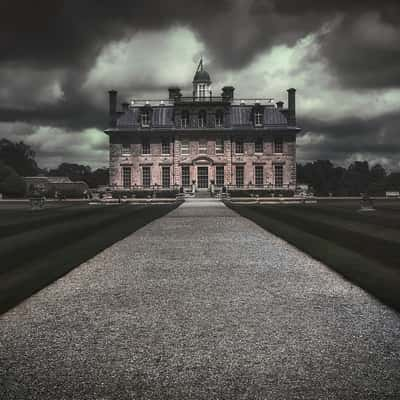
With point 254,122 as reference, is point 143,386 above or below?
below

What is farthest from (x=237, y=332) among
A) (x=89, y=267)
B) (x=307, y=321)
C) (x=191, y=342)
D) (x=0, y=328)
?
(x=89, y=267)

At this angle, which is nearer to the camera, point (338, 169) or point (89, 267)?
point (89, 267)

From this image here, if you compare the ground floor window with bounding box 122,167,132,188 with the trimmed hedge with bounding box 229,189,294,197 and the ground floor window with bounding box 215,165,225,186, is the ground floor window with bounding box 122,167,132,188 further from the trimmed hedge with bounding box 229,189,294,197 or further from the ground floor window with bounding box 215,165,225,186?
the trimmed hedge with bounding box 229,189,294,197

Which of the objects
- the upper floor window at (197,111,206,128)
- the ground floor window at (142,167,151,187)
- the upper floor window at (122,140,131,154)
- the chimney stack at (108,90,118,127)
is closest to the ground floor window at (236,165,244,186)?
the upper floor window at (197,111,206,128)

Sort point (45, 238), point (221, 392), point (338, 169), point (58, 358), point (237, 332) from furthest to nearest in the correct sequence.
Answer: point (338, 169) < point (45, 238) < point (237, 332) < point (58, 358) < point (221, 392)

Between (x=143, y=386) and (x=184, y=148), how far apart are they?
44645 mm

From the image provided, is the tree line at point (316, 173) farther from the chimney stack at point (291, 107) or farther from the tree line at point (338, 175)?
the chimney stack at point (291, 107)

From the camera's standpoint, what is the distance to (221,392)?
324 centimetres

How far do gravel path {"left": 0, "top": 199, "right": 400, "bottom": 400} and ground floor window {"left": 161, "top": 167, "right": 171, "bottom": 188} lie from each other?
3977cm

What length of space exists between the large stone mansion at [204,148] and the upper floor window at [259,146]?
0.37ft

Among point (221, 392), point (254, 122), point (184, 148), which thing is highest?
point (254, 122)

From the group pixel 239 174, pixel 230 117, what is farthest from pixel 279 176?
pixel 230 117

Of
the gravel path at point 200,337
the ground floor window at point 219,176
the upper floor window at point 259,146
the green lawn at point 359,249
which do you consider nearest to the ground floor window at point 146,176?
the ground floor window at point 219,176

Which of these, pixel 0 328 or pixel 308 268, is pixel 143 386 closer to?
pixel 0 328
